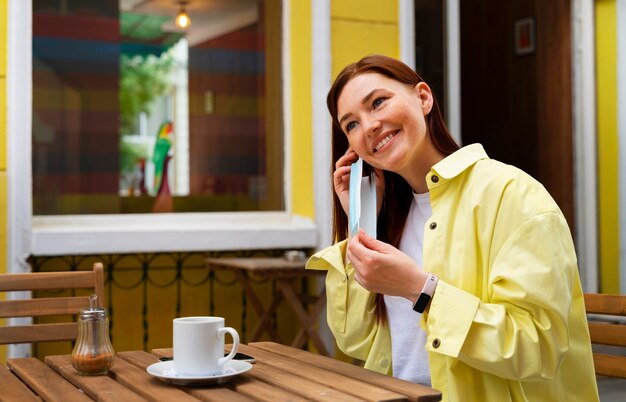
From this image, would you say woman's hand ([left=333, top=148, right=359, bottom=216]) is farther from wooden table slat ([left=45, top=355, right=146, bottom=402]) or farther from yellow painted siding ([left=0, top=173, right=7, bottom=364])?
yellow painted siding ([left=0, top=173, right=7, bottom=364])

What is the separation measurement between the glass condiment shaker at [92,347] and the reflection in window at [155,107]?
9.43 feet

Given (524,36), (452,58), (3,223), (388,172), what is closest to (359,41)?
(452,58)

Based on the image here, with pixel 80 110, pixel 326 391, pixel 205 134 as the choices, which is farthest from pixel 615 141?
pixel 326 391

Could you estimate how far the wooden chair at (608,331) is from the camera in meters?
2.23

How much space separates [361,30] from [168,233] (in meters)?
1.60

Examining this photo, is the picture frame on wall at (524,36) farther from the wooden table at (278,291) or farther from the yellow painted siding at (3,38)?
the yellow painted siding at (3,38)

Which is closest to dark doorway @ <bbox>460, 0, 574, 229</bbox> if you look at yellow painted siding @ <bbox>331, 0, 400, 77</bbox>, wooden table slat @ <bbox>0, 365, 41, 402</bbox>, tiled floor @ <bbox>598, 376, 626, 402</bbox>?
yellow painted siding @ <bbox>331, 0, 400, 77</bbox>

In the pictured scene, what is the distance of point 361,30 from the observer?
5191 millimetres

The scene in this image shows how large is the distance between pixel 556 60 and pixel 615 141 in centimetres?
85

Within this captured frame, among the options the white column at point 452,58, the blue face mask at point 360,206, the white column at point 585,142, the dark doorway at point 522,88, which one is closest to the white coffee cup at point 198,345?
the blue face mask at point 360,206

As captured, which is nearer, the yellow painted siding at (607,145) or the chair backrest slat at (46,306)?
the chair backrest slat at (46,306)

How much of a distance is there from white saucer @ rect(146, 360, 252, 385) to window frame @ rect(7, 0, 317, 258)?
9.14ft

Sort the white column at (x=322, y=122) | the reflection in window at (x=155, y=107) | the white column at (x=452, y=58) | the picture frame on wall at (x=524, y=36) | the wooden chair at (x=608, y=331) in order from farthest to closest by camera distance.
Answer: the picture frame on wall at (x=524, y=36), the white column at (x=452, y=58), the white column at (x=322, y=122), the reflection in window at (x=155, y=107), the wooden chair at (x=608, y=331)

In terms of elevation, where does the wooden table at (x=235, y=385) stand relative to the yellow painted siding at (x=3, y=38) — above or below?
below
